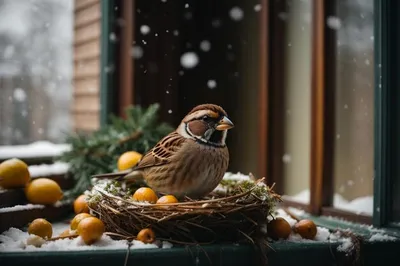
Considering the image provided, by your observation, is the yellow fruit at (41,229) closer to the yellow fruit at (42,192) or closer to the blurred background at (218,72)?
the yellow fruit at (42,192)

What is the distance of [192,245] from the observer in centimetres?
149

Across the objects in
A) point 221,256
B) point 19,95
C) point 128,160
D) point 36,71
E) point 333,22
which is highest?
point 333,22

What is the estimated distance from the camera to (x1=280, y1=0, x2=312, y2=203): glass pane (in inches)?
82.7

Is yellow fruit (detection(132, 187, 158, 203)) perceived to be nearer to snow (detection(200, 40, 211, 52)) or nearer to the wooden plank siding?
snow (detection(200, 40, 211, 52))

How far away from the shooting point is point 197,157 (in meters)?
1.54

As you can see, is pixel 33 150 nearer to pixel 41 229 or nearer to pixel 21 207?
pixel 21 207

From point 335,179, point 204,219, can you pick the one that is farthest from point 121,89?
point 204,219

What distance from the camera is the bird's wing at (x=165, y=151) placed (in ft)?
5.23

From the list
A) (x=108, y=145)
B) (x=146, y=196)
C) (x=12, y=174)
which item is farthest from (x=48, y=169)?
(x=146, y=196)

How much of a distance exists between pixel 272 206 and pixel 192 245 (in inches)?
10.2

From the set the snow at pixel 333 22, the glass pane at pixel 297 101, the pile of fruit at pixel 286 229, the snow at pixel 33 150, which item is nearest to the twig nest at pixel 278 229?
the pile of fruit at pixel 286 229

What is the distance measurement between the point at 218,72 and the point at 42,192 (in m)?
0.78

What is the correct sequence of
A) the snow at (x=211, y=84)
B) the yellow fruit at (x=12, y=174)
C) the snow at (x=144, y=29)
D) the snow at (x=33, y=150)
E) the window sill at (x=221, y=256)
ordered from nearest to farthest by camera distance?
1. the window sill at (x=221, y=256)
2. the yellow fruit at (x=12, y=174)
3. the snow at (x=211, y=84)
4. the snow at (x=33, y=150)
5. the snow at (x=144, y=29)

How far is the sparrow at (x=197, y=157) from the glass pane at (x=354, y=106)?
0.54m
